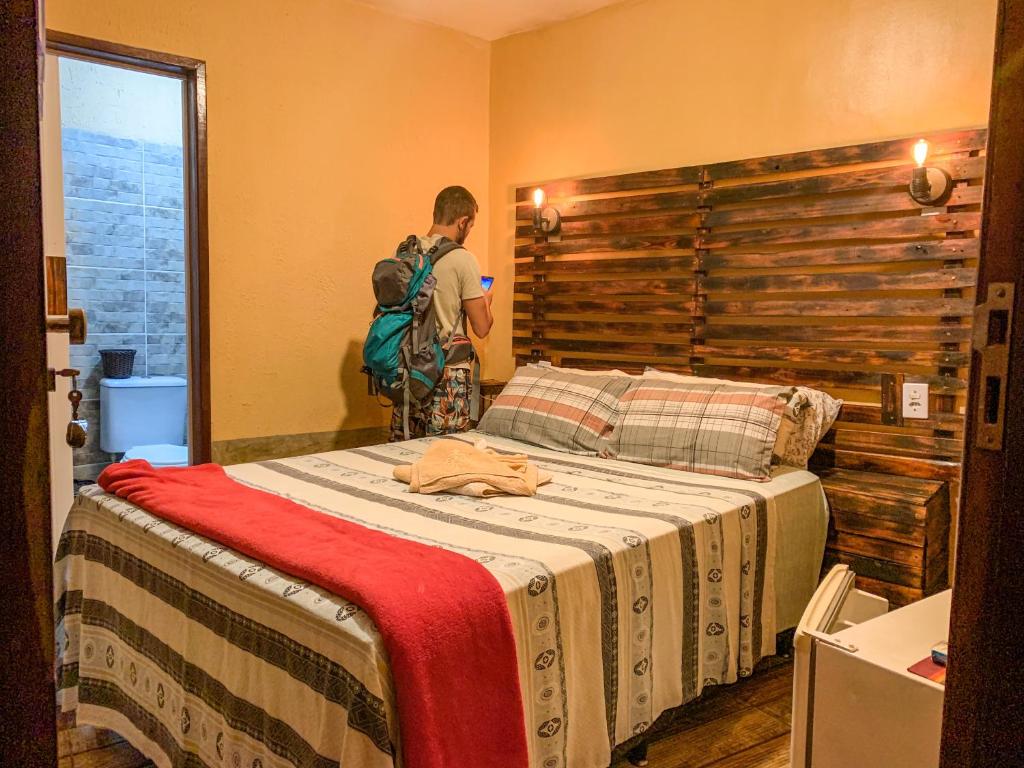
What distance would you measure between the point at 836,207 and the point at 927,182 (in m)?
0.35

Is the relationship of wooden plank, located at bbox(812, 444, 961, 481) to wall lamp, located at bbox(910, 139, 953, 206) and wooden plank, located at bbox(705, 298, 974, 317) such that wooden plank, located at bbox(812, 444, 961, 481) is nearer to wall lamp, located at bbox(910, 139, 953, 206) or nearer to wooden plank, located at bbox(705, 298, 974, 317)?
wooden plank, located at bbox(705, 298, 974, 317)

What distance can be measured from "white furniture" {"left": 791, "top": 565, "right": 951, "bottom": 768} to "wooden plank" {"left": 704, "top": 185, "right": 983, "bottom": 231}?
1598 millimetres

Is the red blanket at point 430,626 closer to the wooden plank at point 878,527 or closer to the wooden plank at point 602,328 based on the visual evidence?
the wooden plank at point 878,527

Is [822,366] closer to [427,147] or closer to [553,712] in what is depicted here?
[553,712]

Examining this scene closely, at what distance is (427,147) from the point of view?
4180 millimetres

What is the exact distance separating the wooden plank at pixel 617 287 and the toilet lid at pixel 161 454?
2255 millimetres

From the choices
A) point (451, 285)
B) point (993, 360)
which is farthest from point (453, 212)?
point (993, 360)

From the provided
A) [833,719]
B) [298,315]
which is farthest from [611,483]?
[298,315]

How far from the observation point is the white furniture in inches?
55.4

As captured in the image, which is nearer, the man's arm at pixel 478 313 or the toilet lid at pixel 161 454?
the man's arm at pixel 478 313

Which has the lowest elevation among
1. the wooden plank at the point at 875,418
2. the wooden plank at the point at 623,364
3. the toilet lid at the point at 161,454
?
the toilet lid at the point at 161,454

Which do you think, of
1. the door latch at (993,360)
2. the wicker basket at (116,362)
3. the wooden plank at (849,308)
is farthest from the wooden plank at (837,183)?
the wicker basket at (116,362)

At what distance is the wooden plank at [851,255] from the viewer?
8.92 feet

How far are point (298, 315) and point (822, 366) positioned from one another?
231 centimetres
